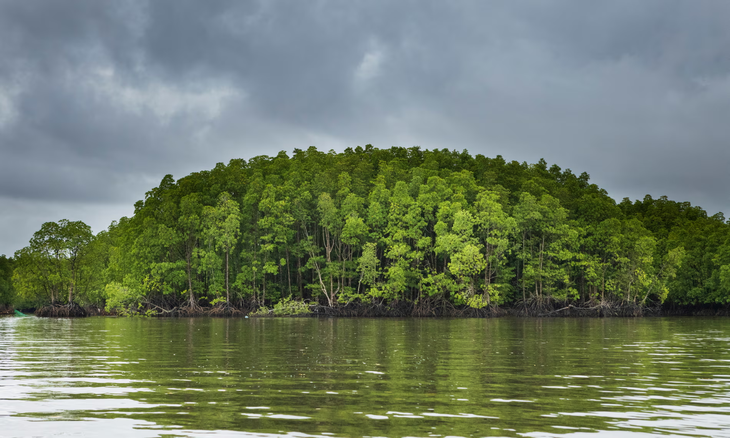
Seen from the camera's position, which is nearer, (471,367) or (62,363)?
(471,367)

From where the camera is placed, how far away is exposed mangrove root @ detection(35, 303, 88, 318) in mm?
88562

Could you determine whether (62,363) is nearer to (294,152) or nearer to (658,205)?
(294,152)

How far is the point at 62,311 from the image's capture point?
88750 mm

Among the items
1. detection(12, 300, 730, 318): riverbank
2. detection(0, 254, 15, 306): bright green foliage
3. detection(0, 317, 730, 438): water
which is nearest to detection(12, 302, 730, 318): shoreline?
detection(12, 300, 730, 318): riverbank

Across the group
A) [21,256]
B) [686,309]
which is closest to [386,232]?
[686,309]

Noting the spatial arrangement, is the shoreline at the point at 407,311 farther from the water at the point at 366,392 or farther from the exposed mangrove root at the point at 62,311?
the water at the point at 366,392

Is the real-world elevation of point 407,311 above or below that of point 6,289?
below

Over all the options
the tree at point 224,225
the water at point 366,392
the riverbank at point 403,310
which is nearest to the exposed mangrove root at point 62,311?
the riverbank at point 403,310

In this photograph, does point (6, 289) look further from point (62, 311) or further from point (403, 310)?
point (403, 310)

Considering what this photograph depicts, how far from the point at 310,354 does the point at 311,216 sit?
2466 inches

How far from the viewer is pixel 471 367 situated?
19.3 metres

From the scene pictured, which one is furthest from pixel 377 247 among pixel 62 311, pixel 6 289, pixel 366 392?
pixel 6 289

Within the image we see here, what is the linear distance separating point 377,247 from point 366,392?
232 feet

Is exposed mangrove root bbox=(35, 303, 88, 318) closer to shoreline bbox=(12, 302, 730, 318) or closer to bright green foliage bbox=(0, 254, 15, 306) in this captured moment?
shoreline bbox=(12, 302, 730, 318)
